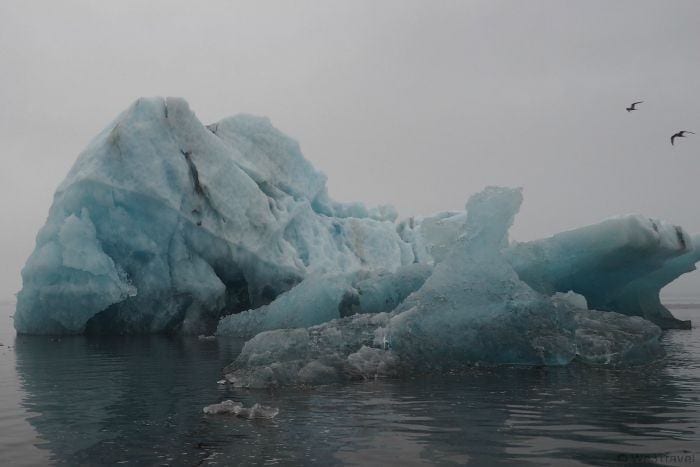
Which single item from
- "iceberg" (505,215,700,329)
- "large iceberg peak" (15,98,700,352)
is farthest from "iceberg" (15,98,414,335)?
"iceberg" (505,215,700,329)

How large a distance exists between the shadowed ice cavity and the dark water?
2.01ft

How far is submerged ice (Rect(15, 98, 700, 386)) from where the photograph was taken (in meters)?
11.1

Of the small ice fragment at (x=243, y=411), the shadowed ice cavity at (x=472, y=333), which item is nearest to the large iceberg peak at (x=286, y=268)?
the shadowed ice cavity at (x=472, y=333)

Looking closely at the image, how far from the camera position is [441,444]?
548 centimetres

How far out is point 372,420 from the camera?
6.59 m

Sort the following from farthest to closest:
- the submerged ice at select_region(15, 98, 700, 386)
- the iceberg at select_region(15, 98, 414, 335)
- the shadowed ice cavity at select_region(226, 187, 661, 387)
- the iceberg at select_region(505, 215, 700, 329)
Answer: the iceberg at select_region(15, 98, 414, 335) → the iceberg at select_region(505, 215, 700, 329) → the submerged ice at select_region(15, 98, 700, 386) → the shadowed ice cavity at select_region(226, 187, 661, 387)

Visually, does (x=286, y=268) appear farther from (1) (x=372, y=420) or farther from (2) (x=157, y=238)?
(1) (x=372, y=420)

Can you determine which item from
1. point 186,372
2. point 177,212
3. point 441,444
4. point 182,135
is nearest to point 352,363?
point 186,372

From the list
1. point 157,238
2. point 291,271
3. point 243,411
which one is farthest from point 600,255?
point 157,238

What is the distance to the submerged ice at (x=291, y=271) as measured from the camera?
11141mm

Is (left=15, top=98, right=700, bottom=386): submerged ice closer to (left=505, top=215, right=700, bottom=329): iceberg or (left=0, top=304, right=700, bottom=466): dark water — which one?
(left=505, top=215, right=700, bottom=329): iceberg

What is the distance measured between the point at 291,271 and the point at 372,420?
16.5 meters

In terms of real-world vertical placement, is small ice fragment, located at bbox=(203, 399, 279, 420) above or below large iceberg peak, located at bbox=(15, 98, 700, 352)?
below

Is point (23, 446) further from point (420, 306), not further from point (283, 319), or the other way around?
point (283, 319)
